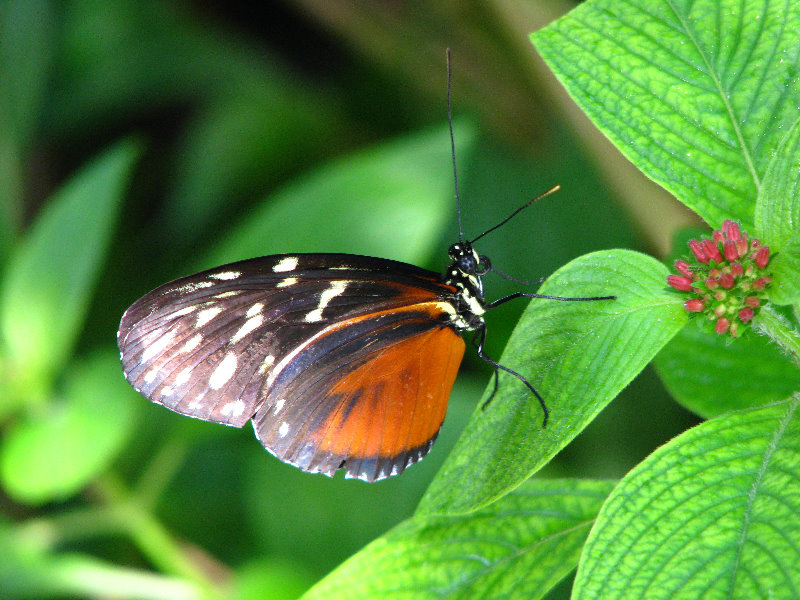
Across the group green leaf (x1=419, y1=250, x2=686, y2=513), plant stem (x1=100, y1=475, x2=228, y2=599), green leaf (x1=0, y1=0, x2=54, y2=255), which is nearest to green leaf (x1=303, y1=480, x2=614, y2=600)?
green leaf (x1=419, y1=250, x2=686, y2=513)

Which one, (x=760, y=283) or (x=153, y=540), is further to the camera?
(x=153, y=540)

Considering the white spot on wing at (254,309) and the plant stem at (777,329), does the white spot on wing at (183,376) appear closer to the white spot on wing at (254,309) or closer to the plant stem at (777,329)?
the white spot on wing at (254,309)

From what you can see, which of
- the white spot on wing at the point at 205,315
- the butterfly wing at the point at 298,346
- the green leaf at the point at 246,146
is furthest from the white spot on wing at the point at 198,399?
the green leaf at the point at 246,146

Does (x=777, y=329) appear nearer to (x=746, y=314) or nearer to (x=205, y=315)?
(x=746, y=314)

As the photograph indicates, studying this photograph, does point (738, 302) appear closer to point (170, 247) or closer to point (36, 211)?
point (170, 247)

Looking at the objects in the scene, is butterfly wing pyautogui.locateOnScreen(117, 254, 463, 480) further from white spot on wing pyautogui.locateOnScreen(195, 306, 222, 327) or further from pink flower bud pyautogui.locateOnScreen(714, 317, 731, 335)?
pink flower bud pyautogui.locateOnScreen(714, 317, 731, 335)

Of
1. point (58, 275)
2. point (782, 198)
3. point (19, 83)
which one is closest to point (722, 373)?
point (782, 198)
